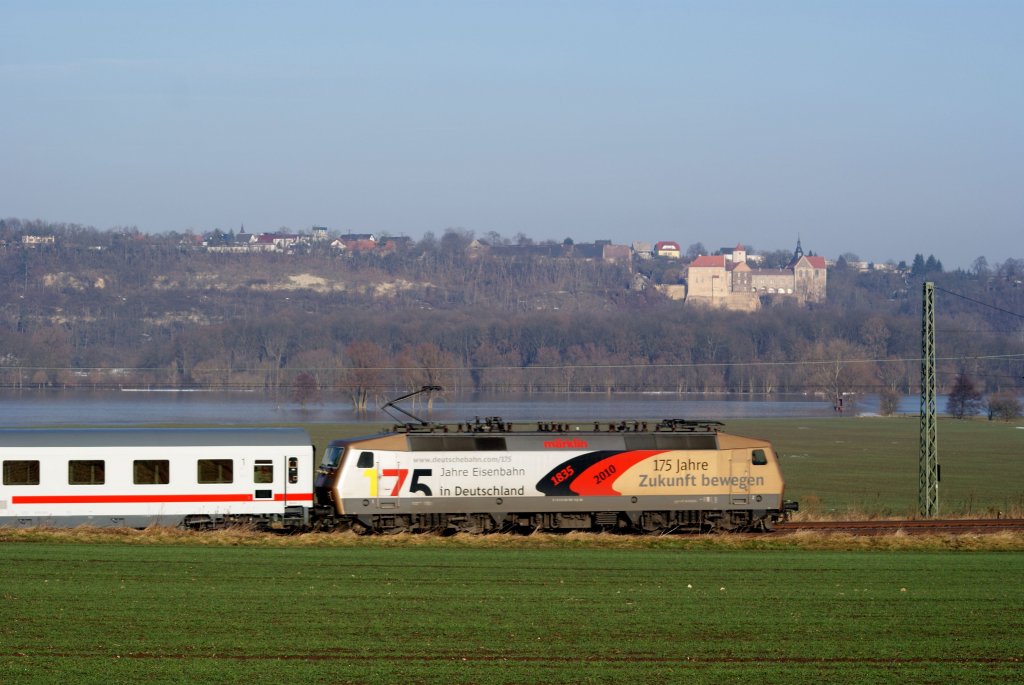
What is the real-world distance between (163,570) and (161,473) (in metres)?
10.9

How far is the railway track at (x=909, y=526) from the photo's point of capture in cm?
4062

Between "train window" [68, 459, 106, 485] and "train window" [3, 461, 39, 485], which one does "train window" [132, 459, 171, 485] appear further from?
"train window" [3, 461, 39, 485]

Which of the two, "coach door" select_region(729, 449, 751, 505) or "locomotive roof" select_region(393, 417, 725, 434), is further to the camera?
→ "coach door" select_region(729, 449, 751, 505)

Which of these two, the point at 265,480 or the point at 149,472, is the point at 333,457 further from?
the point at 149,472

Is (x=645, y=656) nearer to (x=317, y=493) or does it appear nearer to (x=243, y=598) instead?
(x=243, y=598)

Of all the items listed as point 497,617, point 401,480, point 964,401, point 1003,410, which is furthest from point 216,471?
point 964,401

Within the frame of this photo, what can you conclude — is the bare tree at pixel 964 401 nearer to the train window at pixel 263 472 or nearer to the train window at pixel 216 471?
the train window at pixel 263 472

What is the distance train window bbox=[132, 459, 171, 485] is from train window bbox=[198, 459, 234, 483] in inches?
42.9

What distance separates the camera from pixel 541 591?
26.7 meters

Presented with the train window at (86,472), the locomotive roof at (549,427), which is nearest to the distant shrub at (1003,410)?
the locomotive roof at (549,427)

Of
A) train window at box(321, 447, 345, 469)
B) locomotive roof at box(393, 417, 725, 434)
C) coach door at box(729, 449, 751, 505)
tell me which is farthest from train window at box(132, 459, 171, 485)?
coach door at box(729, 449, 751, 505)

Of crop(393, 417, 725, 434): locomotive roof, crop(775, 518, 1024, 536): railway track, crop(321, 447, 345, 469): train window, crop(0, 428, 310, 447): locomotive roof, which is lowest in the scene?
crop(775, 518, 1024, 536): railway track

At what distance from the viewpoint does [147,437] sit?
40.3 meters

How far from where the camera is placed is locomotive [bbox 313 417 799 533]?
132ft
